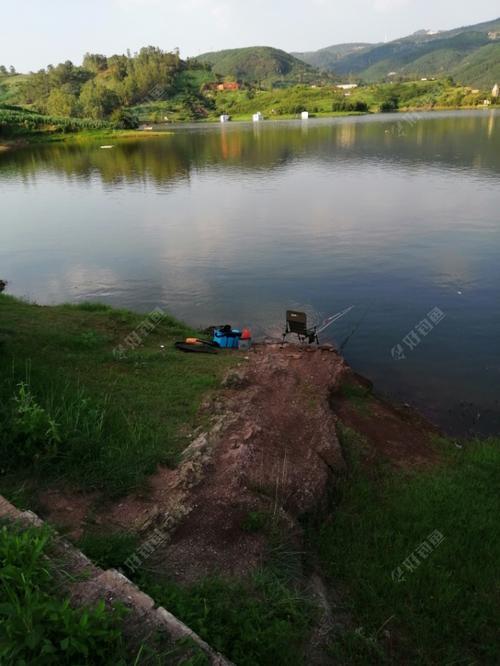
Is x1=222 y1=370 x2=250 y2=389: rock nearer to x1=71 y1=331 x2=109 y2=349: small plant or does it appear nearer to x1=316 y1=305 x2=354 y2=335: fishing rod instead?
x1=71 y1=331 x2=109 y2=349: small plant

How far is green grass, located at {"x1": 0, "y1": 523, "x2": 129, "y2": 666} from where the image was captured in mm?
4195

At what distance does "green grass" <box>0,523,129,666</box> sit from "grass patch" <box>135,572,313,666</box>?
0.99 metres

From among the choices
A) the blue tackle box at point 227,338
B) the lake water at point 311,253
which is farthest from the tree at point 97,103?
the blue tackle box at point 227,338

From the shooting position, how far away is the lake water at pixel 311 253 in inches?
740

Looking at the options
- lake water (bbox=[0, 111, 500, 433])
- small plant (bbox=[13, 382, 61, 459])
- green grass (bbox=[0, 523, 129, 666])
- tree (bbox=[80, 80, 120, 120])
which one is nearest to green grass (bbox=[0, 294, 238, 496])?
small plant (bbox=[13, 382, 61, 459])

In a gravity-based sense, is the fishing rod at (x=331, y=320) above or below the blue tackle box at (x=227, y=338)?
below

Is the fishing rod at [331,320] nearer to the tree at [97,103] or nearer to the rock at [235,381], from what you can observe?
the rock at [235,381]

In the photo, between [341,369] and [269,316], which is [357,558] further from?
[269,316]

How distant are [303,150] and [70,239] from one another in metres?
59.8

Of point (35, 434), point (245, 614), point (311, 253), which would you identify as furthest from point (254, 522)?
point (311, 253)

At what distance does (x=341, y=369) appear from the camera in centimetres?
1449

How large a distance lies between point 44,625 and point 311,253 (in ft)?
→ 92.6

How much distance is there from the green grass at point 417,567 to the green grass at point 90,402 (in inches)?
139

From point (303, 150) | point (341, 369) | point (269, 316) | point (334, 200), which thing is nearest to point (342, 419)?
point (341, 369)
